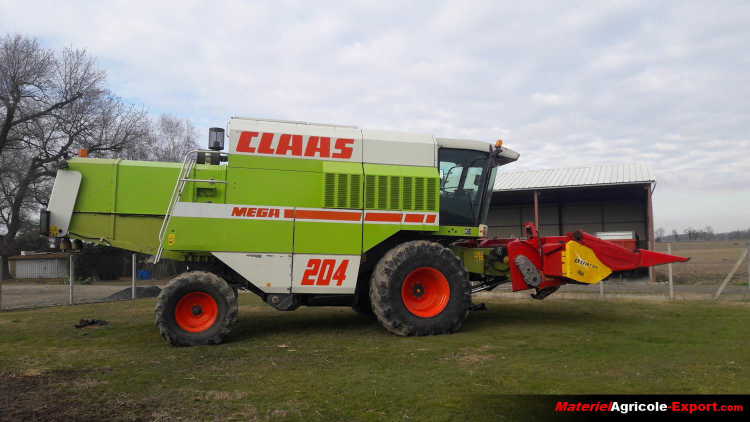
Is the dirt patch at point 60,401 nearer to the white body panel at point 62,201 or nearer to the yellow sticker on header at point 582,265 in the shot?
the white body panel at point 62,201

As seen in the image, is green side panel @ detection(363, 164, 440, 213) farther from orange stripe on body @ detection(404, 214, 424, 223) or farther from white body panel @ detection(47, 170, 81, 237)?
white body panel @ detection(47, 170, 81, 237)

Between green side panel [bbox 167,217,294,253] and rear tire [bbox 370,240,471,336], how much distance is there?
Answer: 1633 mm

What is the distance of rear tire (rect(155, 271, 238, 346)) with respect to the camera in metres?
7.30

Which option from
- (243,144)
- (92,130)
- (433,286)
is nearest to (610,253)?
(433,286)

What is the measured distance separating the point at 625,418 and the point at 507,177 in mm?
23848

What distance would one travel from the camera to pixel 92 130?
30.2 metres

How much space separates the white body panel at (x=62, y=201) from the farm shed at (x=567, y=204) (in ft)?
63.1

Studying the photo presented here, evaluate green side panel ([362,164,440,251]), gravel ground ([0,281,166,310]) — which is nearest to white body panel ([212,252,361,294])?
green side panel ([362,164,440,251])

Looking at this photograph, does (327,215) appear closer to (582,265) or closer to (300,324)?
(300,324)

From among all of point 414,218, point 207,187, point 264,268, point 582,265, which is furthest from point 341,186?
point 582,265

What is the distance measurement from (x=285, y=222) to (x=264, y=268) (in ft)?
2.61

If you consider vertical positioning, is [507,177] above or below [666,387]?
above

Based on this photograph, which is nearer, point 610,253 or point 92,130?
point 610,253

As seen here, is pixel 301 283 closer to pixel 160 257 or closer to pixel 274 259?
pixel 274 259
